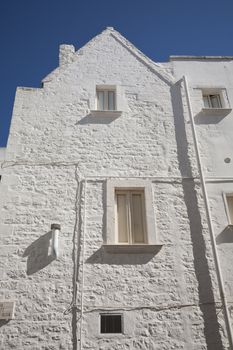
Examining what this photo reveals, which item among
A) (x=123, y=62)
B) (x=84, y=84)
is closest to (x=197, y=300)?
(x=84, y=84)

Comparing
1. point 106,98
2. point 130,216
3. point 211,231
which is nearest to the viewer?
point 211,231

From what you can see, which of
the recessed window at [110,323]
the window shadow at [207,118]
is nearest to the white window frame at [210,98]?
the window shadow at [207,118]

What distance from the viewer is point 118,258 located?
773cm

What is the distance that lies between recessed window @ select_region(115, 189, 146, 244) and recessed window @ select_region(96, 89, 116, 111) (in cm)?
320

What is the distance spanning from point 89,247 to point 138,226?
1.44m

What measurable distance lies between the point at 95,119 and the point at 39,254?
4607mm

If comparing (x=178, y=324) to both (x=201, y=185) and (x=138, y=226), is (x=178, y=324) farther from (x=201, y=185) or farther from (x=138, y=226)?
(x=201, y=185)

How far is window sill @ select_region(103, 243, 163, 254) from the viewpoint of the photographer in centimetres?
772

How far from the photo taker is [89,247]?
25.7 ft

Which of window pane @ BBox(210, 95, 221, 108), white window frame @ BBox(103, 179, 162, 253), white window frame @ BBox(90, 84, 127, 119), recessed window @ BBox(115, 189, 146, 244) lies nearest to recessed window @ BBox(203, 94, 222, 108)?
window pane @ BBox(210, 95, 221, 108)

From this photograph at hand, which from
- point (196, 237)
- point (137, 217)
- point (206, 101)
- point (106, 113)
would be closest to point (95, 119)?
point (106, 113)

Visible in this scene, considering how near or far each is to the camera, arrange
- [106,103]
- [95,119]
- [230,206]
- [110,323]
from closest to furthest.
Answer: [110,323] → [230,206] → [95,119] → [106,103]

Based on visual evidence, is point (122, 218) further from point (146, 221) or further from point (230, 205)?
point (230, 205)

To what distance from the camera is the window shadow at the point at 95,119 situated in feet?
32.8
